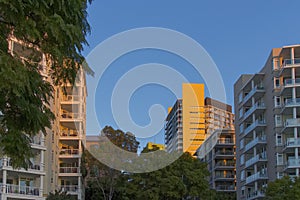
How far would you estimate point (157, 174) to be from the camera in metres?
48.0

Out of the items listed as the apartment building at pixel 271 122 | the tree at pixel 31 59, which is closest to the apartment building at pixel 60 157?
the apartment building at pixel 271 122

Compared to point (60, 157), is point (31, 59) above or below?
below

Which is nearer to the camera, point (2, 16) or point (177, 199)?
point (2, 16)

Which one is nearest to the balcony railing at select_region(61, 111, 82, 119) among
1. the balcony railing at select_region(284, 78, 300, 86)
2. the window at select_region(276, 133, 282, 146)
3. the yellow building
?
the yellow building

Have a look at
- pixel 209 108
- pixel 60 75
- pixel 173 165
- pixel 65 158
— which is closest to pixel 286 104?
pixel 173 165

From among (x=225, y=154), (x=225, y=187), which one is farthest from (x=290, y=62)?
(x=225, y=187)

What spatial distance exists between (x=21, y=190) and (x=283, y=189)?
21.9 metres

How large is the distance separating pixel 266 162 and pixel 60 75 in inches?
2141

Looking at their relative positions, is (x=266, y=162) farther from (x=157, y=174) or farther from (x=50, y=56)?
(x=50, y=56)

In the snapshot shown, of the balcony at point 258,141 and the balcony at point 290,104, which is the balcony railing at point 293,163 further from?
the balcony at point 258,141

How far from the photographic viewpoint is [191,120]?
91438 mm

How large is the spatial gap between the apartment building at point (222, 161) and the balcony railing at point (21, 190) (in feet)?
147

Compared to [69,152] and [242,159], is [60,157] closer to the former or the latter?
[69,152]

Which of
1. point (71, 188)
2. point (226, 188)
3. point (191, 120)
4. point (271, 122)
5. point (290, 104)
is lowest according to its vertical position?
point (71, 188)
